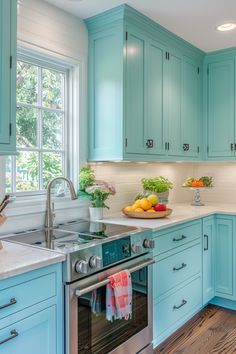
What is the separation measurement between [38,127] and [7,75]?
76cm

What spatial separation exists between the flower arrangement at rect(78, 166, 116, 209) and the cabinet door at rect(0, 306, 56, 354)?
105cm

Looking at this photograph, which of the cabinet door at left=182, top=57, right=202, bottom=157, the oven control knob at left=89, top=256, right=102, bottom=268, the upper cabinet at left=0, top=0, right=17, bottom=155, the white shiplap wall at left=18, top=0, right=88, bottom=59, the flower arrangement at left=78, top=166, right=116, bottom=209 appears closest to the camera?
the upper cabinet at left=0, top=0, right=17, bottom=155

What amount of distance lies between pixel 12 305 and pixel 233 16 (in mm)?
2528

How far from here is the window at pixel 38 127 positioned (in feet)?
7.52

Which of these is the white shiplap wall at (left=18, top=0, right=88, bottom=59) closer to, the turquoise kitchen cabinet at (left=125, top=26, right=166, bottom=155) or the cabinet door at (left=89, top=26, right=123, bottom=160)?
the cabinet door at (left=89, top=26, right=123, bottom=160)

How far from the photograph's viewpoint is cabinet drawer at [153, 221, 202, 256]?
2363 mm

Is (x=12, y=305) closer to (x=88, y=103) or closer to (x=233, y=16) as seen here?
(x=88, y=103)

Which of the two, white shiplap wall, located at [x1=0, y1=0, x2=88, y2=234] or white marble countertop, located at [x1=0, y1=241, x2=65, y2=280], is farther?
white shiplap wall, located at [x1=0, y1=0, x2=88, y2=234]

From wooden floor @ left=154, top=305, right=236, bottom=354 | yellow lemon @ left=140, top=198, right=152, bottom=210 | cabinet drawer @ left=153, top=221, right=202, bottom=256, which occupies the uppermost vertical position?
yellow lemon @ left=140, top=198, right=152, bottom=210

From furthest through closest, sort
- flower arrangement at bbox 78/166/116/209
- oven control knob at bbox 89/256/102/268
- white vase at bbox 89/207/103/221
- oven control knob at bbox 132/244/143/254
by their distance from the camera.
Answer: white vase at bbox 89/207/103/221, flower arrangement at bbox 78/166/116/209, oven control knob at bbox 132/244/143/254, oven control knob at bbox 89/256/102/268

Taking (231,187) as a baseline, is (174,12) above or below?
above

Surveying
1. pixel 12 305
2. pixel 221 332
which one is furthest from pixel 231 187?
pixel 12 305

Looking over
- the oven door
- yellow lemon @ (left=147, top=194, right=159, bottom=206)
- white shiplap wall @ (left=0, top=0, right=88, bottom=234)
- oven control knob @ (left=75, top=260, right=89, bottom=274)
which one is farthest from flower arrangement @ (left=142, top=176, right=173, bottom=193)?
oven control knob @ (left=75, top=260, right=89, bottom=274)

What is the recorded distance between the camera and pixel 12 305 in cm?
141
